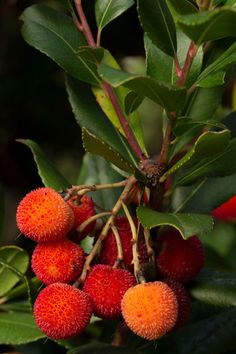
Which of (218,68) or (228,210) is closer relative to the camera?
(218,68)

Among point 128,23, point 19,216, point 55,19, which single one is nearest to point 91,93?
point 55,19

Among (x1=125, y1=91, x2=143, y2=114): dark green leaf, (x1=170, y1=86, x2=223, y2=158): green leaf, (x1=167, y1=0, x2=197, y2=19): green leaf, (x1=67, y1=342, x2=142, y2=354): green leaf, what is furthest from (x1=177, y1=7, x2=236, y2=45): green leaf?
(x1=67, y1=342, x2=142, y2=354): green leaf

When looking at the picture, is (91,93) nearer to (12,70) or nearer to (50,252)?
(50,252)

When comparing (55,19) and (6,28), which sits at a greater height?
(55,19)

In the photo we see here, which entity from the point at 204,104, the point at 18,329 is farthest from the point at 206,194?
the point at 18,329

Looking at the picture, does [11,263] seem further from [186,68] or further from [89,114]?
[186,68]

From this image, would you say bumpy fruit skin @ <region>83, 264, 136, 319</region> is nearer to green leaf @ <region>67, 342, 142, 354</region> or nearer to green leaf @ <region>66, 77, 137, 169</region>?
green leaf @ <region>67, 342, 142, 354</region>
